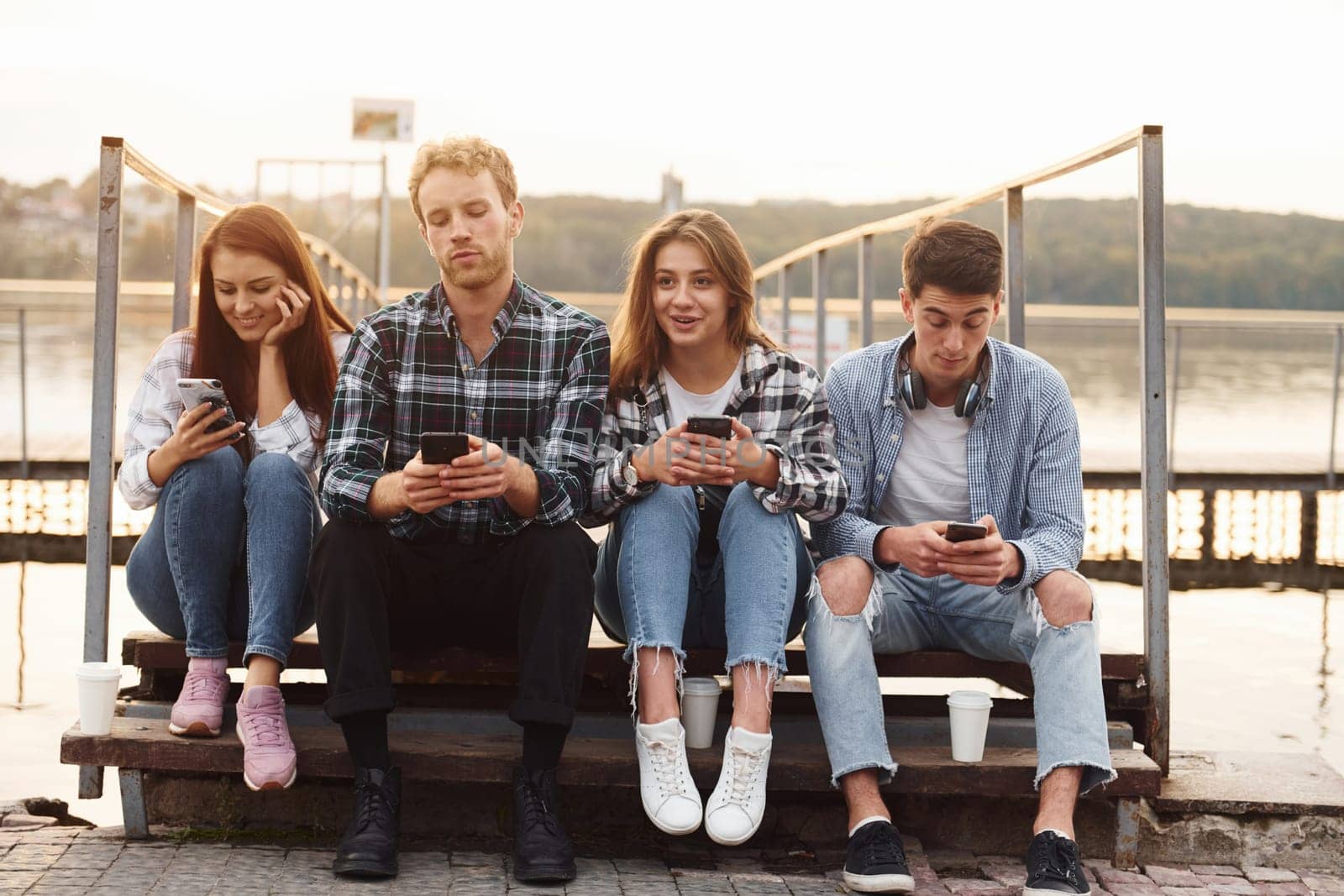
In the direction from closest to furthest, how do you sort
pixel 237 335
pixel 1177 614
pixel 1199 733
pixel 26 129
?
1. pixel 237 335
2. pixel 1199 733
3. pixel 1177 614
4. pixel 26 129

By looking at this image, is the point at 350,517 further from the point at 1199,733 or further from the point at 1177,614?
the point at 1177,614

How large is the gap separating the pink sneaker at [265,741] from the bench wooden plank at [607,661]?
4.6 inches

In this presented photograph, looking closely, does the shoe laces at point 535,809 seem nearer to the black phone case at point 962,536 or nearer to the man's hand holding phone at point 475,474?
the man's hand holding phone at point 475,474

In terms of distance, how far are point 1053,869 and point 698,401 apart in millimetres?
1000

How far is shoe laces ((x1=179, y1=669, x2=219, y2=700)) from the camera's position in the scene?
2336 mm

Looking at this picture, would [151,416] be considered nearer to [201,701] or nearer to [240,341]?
[240,341]

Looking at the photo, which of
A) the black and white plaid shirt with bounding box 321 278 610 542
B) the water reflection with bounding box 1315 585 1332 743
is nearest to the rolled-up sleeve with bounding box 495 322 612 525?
the black and white plaid shirt with bounding box 321 278 610 542

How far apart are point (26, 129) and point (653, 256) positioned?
12.4m

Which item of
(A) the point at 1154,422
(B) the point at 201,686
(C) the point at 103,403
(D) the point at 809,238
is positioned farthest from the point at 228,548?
(D) the point at 809,238

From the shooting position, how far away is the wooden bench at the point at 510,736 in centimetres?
231

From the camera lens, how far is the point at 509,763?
2.30 metres

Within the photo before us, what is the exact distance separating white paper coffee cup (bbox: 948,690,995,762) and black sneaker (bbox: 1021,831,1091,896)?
8.1 inches

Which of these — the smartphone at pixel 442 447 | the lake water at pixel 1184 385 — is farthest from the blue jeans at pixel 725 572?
the lake water at pixel 1184 385

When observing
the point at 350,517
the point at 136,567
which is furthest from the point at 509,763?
the point at 136,567
